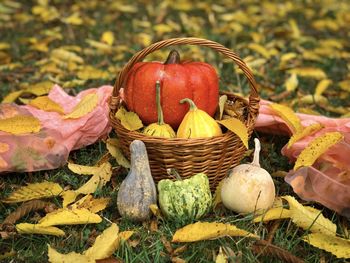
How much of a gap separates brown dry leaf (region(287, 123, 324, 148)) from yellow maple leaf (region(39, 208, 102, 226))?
941 mm

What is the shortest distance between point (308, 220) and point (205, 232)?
1.34 feet

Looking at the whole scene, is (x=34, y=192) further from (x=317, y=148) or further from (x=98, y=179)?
(x=317, y=148)

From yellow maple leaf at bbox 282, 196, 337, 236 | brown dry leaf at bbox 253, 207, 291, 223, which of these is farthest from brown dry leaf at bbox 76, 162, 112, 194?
yellow maple leaf at bbox 282, 196, 337, 236

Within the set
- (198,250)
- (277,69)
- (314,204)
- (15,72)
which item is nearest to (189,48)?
(277,69)

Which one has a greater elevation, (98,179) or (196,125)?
(196,125)

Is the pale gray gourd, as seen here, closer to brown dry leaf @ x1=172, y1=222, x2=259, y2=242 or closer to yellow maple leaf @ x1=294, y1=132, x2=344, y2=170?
brown dry leaf @ x1=172, y1=222, x2=259, y2=242

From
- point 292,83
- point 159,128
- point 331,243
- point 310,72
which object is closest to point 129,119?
point 159,128

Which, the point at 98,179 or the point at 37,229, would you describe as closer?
the point at 37,229

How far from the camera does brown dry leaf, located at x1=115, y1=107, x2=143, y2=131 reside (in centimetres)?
229

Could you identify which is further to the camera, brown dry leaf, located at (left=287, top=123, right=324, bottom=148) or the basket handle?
brown dry leaf, located at (left=287, top=123, right=324, bottom=148)

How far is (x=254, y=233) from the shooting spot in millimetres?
2004

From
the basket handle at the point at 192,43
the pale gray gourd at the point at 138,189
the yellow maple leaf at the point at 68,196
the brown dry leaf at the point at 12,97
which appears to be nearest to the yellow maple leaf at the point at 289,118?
the basket handle at the point at 192,43

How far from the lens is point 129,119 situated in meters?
2.32

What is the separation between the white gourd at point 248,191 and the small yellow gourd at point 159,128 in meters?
0.32
